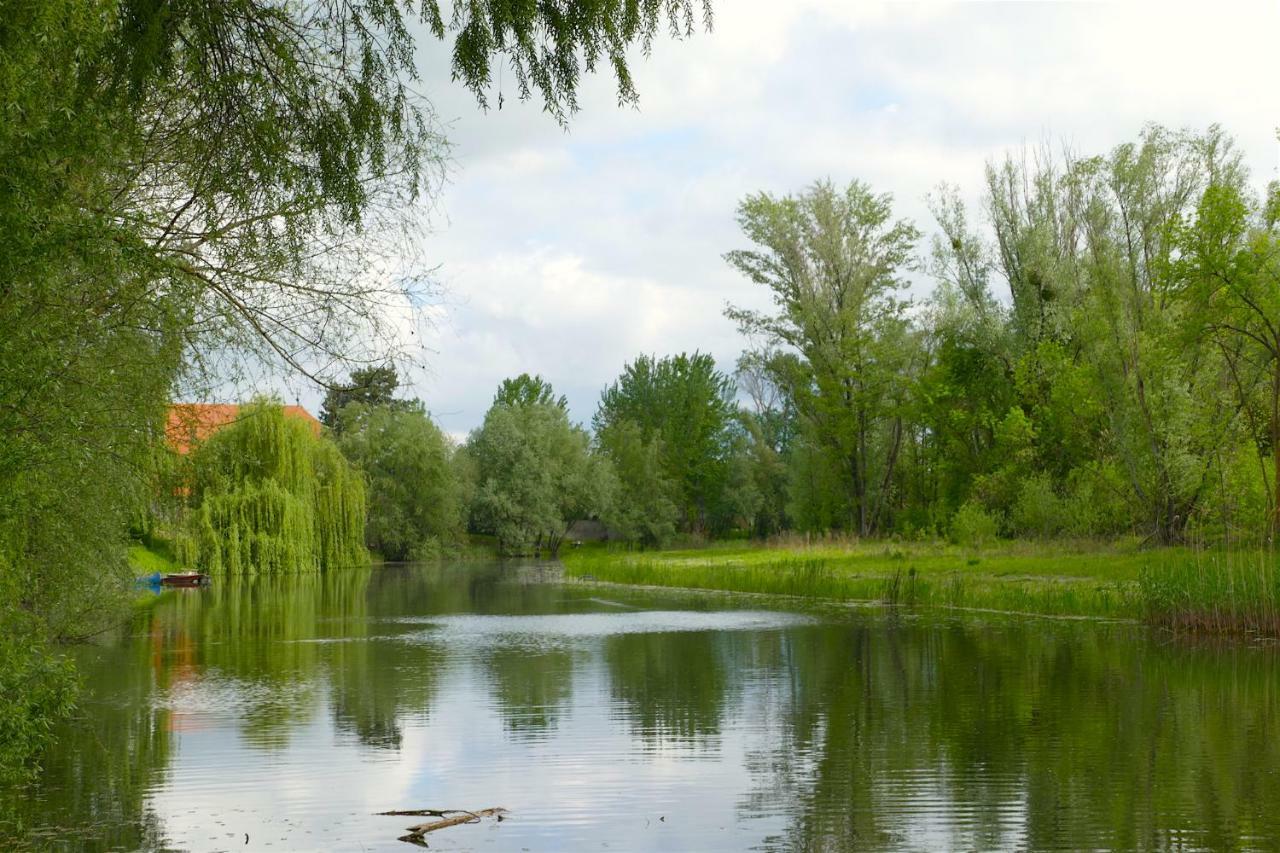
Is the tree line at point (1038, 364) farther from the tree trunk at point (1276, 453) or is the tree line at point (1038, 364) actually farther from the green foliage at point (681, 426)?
the green foliage at point (681, 426)

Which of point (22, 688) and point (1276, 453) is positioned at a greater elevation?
point (1276, 453)

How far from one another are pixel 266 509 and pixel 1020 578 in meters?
25.1

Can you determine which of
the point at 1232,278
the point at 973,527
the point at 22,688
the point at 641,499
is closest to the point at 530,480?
the point at 641,499

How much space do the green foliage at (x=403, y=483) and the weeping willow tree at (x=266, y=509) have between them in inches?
344

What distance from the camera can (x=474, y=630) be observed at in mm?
21984

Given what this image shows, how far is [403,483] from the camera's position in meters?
54.9

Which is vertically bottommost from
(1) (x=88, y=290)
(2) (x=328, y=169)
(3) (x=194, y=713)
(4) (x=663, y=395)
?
(3) (x=194, y=713)

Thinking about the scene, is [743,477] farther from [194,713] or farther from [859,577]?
[194,713]

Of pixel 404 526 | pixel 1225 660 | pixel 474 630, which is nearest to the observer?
pixel 1225 660

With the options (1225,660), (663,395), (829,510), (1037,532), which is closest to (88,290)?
(1225,660)

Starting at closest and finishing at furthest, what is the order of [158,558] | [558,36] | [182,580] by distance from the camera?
[558,36] → [182,580] → [158,558]

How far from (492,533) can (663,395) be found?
53.1 ft

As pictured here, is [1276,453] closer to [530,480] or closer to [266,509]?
[266,509]

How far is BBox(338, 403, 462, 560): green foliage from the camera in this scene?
53.8 meters
